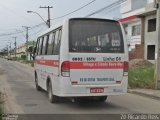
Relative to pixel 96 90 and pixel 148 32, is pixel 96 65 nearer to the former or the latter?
pixel 96 90

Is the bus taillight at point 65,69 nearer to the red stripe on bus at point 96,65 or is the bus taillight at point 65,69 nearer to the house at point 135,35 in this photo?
the red stripe on bus at point 96,65

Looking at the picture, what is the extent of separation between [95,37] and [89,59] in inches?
30.8

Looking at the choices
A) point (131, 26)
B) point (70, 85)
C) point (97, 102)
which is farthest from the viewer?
point (131, 26)

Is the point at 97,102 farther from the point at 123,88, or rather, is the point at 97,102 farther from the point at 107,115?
the point at 107,115

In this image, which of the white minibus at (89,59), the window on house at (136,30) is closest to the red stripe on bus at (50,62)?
the white minibus at (89,59)

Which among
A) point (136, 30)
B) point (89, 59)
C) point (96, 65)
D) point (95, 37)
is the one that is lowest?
point (96, 65)

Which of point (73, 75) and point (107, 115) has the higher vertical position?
point (73, 75)

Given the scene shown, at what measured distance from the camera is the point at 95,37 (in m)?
11.9

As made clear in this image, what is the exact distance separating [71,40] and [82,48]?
41cm

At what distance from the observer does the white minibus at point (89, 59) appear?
11.4 m

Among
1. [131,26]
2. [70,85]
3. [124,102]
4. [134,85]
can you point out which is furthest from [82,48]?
[131,26]

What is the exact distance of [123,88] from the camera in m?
11.9

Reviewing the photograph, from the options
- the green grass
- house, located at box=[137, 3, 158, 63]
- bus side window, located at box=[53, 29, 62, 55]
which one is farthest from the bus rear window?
house, located at box=[137, 3, 158, 63]

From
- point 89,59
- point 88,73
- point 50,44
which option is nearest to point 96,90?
point 88,73
